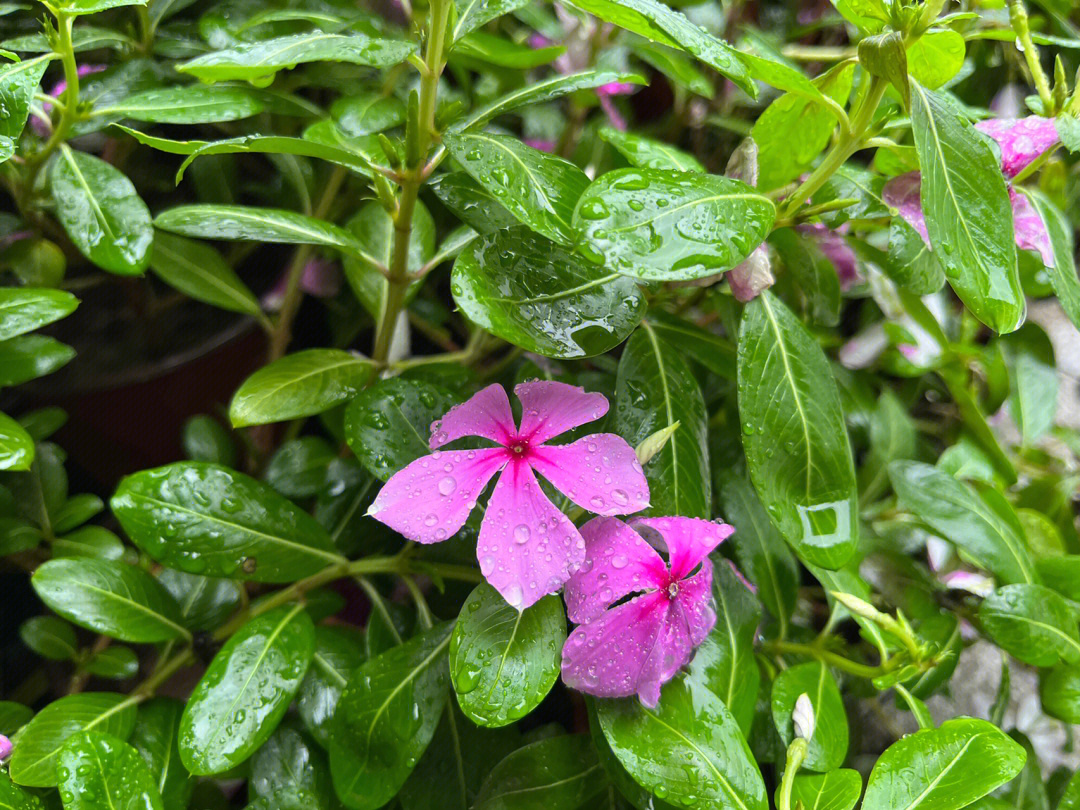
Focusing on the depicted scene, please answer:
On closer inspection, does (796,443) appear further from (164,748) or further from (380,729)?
(164,748)

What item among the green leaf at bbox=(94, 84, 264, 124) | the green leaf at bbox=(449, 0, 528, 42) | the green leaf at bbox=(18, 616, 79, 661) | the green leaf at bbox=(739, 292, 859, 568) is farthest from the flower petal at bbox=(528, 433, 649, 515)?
the green leaf at bbox=(18, 616, 79, 661)

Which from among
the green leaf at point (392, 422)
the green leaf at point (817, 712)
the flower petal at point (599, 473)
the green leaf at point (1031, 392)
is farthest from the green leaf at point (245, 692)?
the green leaf at point (1031, 392)

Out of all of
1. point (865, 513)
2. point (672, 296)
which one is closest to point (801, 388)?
point (672, 296)

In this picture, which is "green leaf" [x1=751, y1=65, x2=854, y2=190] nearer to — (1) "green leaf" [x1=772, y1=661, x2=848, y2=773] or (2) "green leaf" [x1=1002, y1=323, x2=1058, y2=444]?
(1) "green leaf" [x1=772, y1=661, x2=848, y2=773]

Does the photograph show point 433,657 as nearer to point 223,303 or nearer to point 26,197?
point 223,303

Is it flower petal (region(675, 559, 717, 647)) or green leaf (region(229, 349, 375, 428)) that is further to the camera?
green leaf (region(229, 349, 375, 428))

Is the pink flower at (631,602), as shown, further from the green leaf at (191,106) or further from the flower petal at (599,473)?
the green leaf at (191,106)
